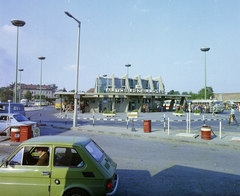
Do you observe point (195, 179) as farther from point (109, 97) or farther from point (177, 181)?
point (109, 97)

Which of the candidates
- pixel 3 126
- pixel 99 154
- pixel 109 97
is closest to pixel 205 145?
pixel 99 154

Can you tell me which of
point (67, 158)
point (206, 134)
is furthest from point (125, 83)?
point (67, 158)

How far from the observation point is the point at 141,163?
798 cm

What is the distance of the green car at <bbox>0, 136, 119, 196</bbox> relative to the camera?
4086mm

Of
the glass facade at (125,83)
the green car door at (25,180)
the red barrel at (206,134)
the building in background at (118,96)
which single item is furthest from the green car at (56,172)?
the glass facade at (125,83)

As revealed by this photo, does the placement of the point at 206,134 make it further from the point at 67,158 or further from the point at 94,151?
the point at 67,158

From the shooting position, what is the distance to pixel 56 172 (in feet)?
13.6

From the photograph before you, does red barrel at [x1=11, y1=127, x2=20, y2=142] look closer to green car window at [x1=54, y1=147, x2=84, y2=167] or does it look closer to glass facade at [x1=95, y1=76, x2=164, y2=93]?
green car window at [x1=54, y1=147, x2=84, y2=167]

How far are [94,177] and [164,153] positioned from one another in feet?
20.2

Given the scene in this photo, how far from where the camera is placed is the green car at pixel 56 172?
13.4 feet

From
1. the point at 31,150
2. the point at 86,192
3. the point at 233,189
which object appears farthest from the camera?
the point at 233,189

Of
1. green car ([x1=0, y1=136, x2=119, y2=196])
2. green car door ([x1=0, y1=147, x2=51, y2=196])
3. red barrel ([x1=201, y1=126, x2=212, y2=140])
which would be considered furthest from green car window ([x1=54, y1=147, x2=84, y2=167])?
red barrel ([x1=201, y1=126, x2=212, y2=140])

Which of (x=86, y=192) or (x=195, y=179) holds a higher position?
(x=86, y=192)

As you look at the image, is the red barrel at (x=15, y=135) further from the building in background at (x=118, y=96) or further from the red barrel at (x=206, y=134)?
the building in background at (x=118, y=96)
